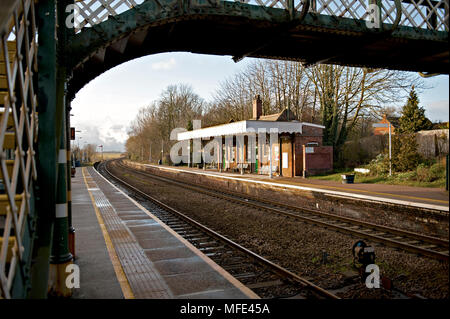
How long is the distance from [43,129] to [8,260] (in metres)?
1.19

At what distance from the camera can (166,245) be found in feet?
25.1

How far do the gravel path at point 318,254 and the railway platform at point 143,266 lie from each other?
1.81 meters

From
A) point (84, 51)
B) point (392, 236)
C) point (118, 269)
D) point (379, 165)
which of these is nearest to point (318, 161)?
point (379, 165)

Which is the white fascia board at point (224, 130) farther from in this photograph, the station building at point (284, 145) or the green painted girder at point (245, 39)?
the green painted girder at point (245, 39)

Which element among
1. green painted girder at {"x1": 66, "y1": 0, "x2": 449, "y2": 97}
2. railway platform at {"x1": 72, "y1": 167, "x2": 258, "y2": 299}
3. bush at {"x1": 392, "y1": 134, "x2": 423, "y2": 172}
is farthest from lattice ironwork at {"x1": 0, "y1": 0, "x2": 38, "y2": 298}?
bush at {"x1": 392, "y1": 134, "x2": 423, "y2": 172}

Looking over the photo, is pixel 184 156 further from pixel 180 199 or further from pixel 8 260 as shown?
pixel 8 260

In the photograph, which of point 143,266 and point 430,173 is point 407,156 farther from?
point 143,266

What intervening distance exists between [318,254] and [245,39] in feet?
16.2

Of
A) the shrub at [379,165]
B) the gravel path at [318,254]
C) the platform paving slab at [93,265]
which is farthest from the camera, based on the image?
the shrub at [379,165]

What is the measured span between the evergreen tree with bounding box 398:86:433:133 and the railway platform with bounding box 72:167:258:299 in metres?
18.2

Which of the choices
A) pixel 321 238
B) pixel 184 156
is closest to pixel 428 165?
pixel 321 238

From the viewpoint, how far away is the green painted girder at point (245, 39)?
14.2 feet

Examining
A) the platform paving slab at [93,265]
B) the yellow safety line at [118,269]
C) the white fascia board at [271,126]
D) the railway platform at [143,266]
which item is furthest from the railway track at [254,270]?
the white fascia board at [271,126]

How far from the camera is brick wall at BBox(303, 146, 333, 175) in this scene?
2216 centimetres
